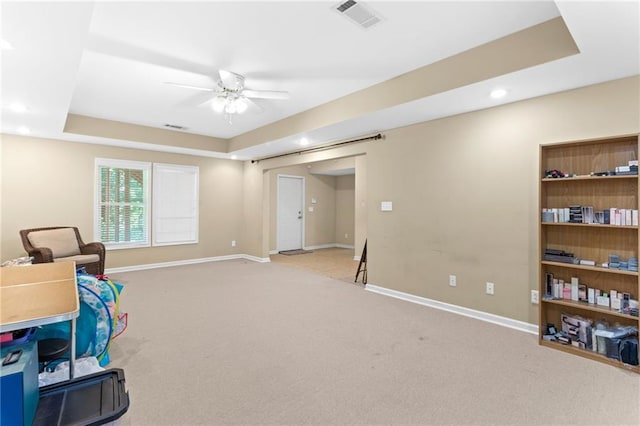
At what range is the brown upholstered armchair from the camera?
4387 millimetres

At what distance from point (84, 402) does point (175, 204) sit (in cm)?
561

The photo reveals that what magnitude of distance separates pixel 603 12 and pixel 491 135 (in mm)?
1614

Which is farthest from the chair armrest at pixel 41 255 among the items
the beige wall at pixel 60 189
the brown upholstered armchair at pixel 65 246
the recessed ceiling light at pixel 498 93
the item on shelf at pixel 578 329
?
the item on shelf at pixel 578 329

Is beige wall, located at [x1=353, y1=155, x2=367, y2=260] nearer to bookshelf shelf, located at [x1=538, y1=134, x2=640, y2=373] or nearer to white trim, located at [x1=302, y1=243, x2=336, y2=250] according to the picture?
white trim, located at [x1=302, y1=243, x2=336, y2=250]

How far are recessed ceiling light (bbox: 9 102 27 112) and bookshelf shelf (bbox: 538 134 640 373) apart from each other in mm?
5263

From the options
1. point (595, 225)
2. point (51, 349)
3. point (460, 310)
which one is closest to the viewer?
point (51, 349)

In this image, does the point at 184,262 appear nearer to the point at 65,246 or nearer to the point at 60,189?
the point at 65,246

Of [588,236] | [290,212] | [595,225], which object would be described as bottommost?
[588,236]

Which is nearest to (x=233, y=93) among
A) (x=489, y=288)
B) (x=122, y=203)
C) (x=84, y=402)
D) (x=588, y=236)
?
(x=84, y=402)

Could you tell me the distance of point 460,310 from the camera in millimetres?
3615

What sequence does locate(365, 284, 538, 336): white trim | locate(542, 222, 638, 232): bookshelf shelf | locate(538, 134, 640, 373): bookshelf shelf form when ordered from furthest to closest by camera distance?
locate(365, 284, 538, 336): white trim < locate(538, 134, 640, 373): bookshelf shelf < locate(542, 222, 638, 232): bookshelf shelf

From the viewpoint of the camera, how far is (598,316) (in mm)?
2764

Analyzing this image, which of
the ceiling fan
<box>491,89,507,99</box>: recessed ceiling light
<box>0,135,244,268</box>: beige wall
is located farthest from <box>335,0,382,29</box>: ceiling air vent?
<box>0,135,244,268</box>: beige wall

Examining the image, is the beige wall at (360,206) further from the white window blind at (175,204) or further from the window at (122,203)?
the window at (122,203)
